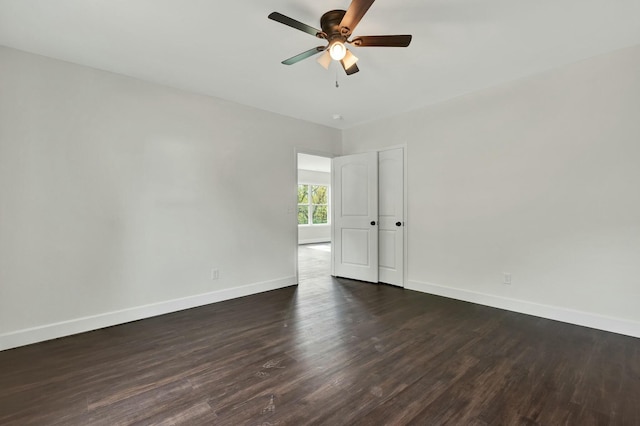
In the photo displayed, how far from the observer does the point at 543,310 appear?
10.4ft

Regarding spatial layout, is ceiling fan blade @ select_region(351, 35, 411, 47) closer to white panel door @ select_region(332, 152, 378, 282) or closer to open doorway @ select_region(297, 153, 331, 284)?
white panel door @ select_region(332, 152, 378, 282)

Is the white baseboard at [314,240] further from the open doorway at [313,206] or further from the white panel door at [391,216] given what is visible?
the white panel door at [391,216]

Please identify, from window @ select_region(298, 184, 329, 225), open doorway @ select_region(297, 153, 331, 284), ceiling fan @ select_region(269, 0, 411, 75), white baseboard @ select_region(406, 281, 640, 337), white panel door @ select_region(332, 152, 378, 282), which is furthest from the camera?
window @ select_region(298, 184, 329, 225)

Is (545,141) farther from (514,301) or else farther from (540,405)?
(540,405)

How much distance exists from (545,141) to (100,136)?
15.4 feet

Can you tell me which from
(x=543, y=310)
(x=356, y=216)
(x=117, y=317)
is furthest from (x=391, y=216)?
(x=117, y=317)

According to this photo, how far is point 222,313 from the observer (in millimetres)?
3422

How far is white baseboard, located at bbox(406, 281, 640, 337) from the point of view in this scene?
2.74 metres

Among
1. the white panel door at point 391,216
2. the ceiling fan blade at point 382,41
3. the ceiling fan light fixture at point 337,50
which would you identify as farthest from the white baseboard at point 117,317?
the ceiling fan blade at point 382,41

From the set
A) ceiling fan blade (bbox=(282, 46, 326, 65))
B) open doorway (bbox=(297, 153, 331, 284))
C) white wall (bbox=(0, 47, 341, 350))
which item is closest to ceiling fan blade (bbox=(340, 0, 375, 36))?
ceiling fan blade (bbox=(282, 46, 326, 65))

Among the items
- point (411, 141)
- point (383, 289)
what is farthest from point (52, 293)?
point (411, 141)

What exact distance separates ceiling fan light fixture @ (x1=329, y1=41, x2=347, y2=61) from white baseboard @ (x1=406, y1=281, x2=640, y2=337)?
319 centimetres

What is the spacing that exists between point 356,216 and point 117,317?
11.3ft

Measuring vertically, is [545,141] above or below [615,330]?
above
